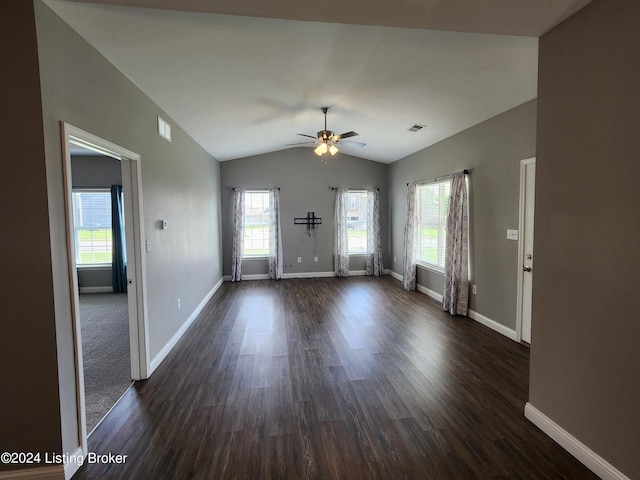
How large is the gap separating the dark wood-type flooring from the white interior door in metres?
0.32

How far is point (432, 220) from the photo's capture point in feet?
18.2

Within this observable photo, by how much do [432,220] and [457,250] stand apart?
3.75 feet

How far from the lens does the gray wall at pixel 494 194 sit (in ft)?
11.6

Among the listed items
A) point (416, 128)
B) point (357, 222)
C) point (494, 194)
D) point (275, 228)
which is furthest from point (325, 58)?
point (357, 222)

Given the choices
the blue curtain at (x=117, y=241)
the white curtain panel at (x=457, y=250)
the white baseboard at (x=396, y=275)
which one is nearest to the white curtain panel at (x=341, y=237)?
the white baseboard at (x=396, y=275)

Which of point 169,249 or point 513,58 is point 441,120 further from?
point 169,249

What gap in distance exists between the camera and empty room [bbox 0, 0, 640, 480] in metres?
1.69

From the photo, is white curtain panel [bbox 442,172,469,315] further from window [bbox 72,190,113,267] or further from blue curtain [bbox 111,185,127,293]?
window [bbox 72,190,113,267]

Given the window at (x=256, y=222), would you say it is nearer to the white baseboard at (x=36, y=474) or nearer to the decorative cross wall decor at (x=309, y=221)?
the decorative cross wall decor at (x=309, y=221)

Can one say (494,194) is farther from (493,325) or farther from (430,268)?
(430,268)

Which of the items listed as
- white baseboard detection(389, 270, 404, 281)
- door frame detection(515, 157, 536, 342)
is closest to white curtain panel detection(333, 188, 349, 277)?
white baseboard detection(389, 270, 404, 281)

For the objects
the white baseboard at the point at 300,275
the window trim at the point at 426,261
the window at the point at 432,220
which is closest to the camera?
the window trim at the point at 426,261

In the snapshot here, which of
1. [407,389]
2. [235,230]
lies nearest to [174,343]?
[407,389]

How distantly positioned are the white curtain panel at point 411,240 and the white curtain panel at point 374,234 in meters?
1.30
